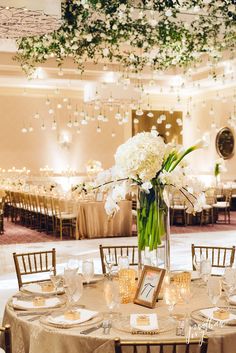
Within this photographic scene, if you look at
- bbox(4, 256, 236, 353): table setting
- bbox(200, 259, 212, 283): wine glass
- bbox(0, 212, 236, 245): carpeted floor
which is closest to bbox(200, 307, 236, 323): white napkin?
bbox(4, 256, 236, 353): table setting

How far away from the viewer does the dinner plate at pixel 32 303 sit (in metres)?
3.08

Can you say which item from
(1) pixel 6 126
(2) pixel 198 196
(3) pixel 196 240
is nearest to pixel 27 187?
(1) pixel 6 126

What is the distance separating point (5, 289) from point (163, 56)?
4.95 meters

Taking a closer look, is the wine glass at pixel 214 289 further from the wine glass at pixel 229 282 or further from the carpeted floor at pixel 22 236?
the carpeted floor at pixel 22 236

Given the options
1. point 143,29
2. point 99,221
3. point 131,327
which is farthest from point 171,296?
point 99,221

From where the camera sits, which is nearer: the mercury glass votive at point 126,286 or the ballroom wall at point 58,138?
the mercury glass votive at point 126,286

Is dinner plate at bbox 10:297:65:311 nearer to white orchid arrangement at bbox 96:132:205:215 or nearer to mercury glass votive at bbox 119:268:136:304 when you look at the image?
mercury glass votive at bbox 119:268:136:304

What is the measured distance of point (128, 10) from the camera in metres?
8.22

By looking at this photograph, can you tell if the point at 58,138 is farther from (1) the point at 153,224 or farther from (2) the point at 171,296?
(2) the point at 171,296

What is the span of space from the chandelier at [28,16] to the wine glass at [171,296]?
2.64 metres

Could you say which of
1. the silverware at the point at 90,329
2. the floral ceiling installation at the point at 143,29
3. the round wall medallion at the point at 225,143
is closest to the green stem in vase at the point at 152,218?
the silverware at the point at 90,329

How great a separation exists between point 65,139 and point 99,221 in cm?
678

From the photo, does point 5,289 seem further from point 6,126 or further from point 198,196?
point 6,126

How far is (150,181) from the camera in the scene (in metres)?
3.33
